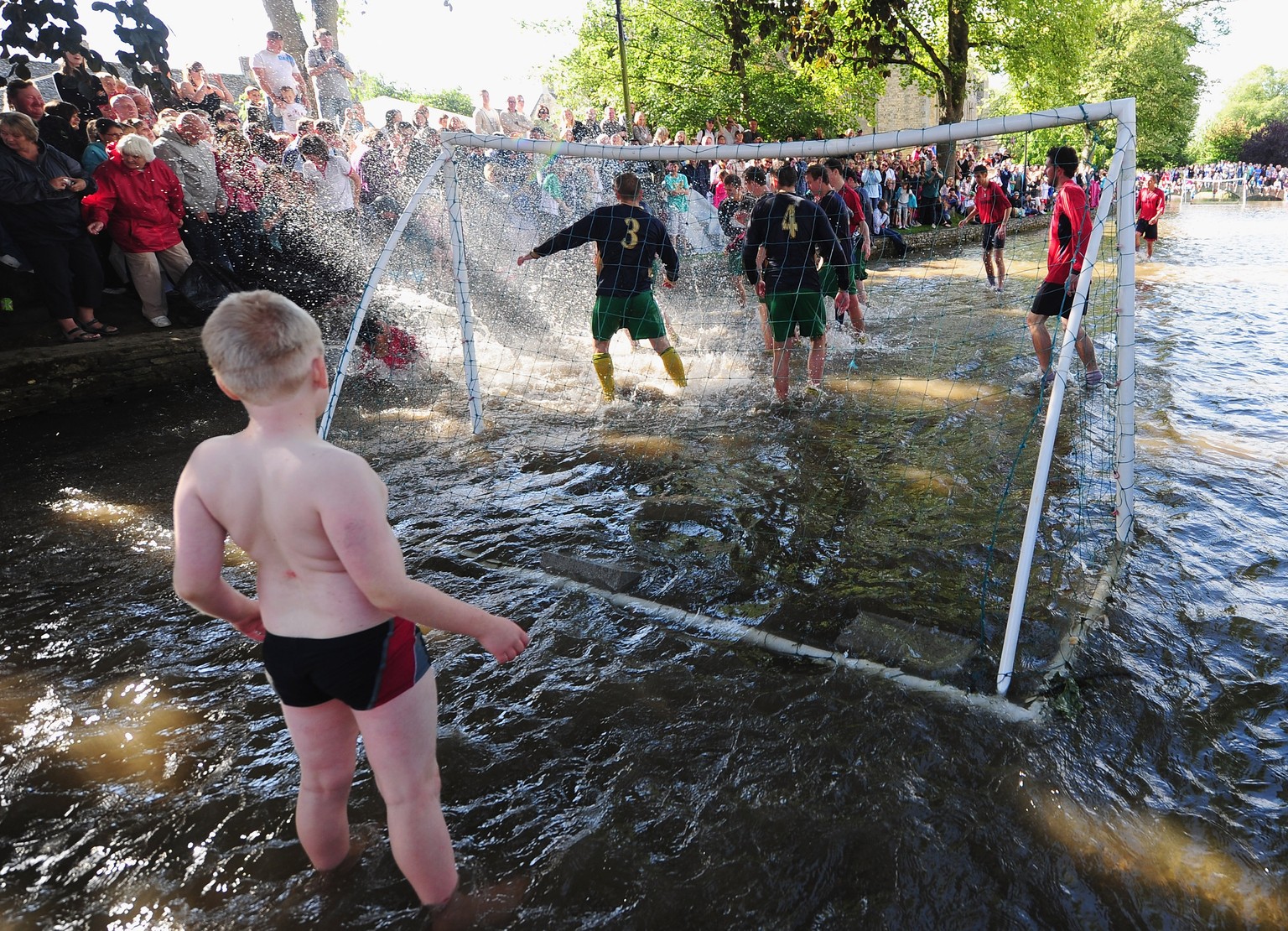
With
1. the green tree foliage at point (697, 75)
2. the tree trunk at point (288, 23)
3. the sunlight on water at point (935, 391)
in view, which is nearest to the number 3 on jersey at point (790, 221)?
the sunlight on water at point (935, 391)

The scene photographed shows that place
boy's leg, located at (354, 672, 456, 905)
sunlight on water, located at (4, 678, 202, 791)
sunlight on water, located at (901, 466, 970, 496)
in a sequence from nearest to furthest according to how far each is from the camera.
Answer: boy's leg, located at (354, 672, 456, 905) → sunlight on water, located at (4, 678, 202, 791) → sunlight on water, located at (901, 466, 970, 496)

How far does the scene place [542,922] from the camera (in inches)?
91.3

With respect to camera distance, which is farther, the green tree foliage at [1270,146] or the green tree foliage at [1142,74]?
the green tree foliage at [1270,146]

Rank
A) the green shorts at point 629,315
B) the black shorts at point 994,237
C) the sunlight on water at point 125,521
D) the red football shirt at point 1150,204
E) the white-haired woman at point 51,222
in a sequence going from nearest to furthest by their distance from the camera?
the sunlight on water at point 125,521, the green shorts at point 629,315, the white-haired woman at point 51,222, the black shorts at point 994,237, the red football shirt at point 1150,204

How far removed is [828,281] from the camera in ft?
23.9

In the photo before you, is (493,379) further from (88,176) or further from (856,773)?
(856,773)

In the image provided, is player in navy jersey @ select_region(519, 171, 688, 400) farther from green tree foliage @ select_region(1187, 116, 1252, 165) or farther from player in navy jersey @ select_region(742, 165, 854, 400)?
green tree foliage @ select_region(1187, 116, 1252, 165)

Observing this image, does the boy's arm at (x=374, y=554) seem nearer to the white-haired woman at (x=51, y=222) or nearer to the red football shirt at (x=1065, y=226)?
the red football shirt at (x=1065, y=226)

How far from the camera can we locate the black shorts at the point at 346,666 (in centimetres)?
191

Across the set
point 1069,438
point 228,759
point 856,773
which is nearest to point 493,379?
point 1069,438

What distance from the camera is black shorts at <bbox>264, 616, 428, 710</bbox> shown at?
1.91 meters

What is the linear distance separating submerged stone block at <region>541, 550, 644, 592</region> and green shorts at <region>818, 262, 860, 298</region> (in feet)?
12.0

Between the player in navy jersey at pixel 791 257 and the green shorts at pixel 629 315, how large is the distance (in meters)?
0.89

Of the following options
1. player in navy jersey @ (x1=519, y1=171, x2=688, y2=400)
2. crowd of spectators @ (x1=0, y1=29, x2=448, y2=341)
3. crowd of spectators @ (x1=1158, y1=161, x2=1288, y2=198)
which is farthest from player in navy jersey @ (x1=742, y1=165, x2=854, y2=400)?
crowd of spectators @ (x1=1158, y1=161, x2=1288, y2=198)
